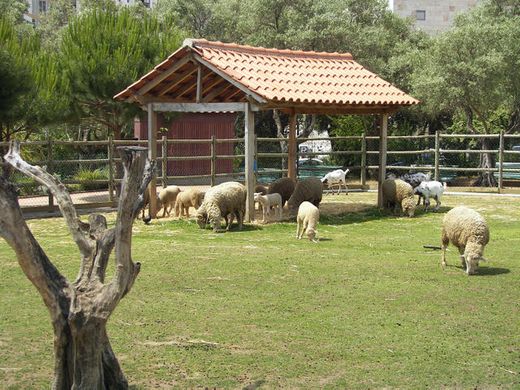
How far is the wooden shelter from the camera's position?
1588 centimetres

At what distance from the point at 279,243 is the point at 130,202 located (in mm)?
8055

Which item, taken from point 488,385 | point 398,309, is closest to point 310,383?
point 488,385

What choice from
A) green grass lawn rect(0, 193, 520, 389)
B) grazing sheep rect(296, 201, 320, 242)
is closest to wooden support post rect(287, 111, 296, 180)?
grazing sheep rect(296, 201, 320, 242)

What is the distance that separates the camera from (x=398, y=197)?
1772cm

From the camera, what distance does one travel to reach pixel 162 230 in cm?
1528

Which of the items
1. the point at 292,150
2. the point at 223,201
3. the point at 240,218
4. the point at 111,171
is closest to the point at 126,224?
the point at 223,201

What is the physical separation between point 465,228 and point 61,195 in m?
6.57

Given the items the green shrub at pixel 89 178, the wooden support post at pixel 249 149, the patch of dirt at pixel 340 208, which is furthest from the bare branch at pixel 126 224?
the green shrub at pixel 89 178

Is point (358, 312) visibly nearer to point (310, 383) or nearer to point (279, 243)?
point (310, 383)

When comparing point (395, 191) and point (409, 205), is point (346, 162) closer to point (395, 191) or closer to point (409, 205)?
point (395, 191)

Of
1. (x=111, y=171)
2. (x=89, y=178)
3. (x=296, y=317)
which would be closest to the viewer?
(x=296, y=317)

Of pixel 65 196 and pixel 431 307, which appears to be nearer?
pixel 65 196

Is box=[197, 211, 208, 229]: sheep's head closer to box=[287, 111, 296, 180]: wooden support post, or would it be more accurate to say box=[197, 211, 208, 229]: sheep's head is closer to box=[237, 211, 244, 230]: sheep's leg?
box=[237, 211, 244, 230]: sheep's leg

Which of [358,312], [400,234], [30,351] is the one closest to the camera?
[30,351]
